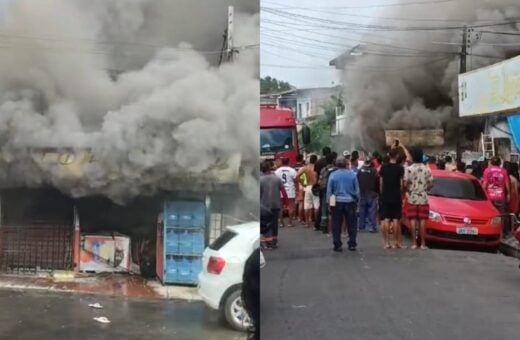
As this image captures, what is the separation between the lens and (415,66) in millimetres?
1846

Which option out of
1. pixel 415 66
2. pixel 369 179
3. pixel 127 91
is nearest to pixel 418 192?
pixel 369 179

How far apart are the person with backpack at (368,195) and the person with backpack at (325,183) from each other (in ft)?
0.31

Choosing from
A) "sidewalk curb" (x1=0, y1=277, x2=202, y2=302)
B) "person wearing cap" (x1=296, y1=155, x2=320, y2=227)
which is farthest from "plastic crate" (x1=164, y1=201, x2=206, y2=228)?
"person wearing cap" (x1=296, y1=155, x2=320, y2=227)

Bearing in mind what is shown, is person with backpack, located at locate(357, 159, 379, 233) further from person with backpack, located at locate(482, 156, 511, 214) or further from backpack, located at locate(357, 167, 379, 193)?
person with backpack, located at locate(482, 156, 511, 214)

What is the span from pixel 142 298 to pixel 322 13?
86cm

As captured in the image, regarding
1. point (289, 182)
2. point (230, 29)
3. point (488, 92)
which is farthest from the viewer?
point (289, 182)

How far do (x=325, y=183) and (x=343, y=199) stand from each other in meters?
0.11

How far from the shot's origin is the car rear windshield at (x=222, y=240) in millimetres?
1730

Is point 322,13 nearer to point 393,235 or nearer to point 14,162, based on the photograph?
point 393,235

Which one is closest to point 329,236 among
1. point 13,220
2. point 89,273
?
point 89,273

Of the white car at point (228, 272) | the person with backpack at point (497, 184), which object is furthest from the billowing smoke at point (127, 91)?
the person with backpack at point (497, 184)

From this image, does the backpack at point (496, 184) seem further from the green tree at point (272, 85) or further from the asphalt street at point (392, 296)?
the green tree at point (272, 85)

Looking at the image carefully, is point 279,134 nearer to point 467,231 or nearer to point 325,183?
point 325,183

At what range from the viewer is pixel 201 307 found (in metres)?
1.74
